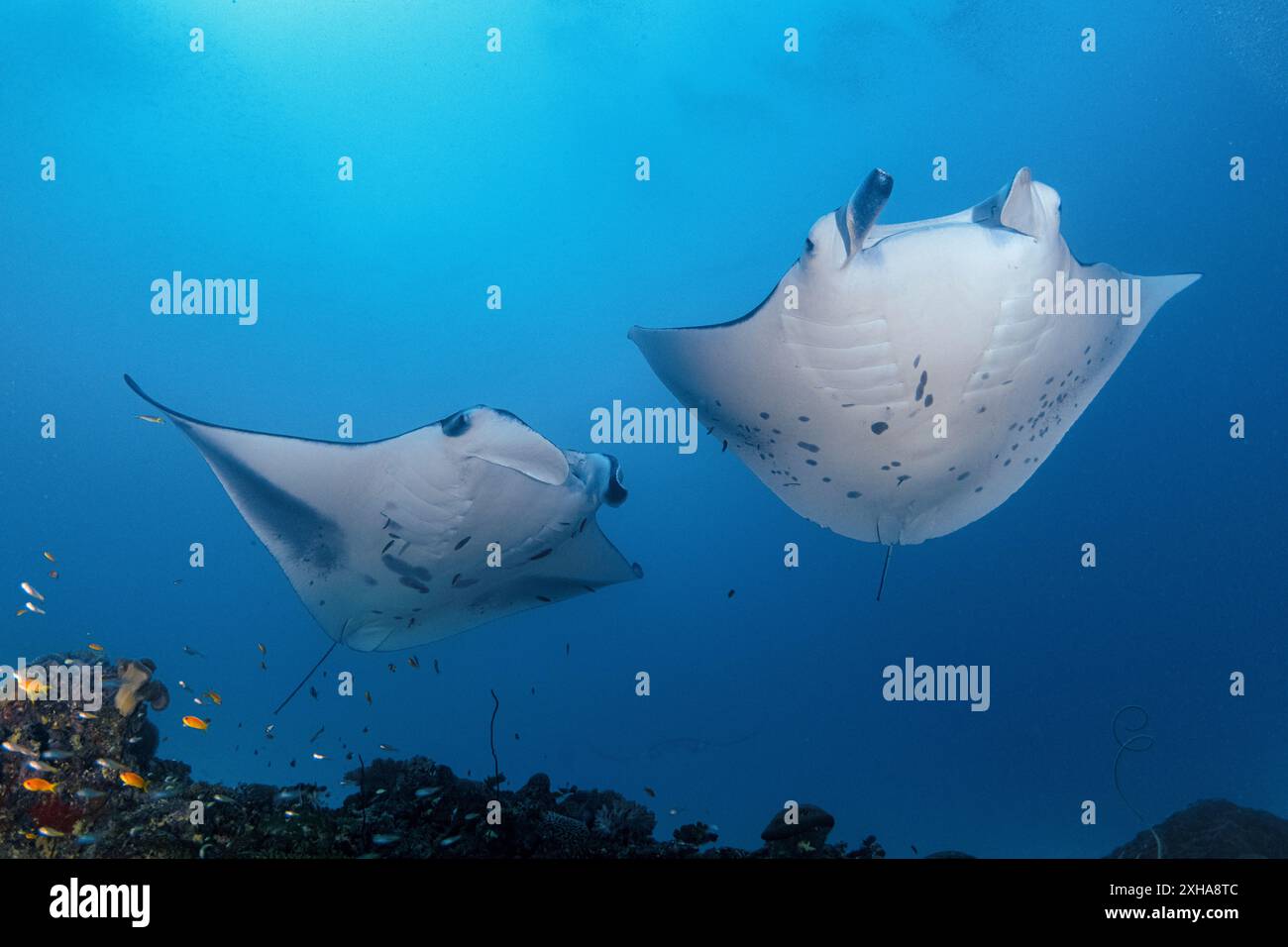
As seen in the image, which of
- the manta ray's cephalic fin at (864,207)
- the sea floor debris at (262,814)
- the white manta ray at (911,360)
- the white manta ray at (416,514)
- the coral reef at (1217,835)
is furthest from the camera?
the coral reef at (1217,835)

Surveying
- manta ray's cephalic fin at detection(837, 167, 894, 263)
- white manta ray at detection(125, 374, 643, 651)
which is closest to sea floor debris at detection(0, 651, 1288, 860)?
white manta ray at detection(125, 374, 643, 651)

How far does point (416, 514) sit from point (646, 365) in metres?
11.5

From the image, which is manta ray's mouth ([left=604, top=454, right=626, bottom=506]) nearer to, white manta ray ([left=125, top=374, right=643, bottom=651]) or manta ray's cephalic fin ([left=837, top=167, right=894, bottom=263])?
white manta ray ([left=125, top=374, right=643, bottom=651])

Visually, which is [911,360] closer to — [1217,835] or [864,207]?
[864,207]

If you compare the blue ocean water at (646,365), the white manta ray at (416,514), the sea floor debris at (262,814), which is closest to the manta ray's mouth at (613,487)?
the white manta ray at (416,514)

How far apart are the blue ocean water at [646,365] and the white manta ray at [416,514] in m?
9.19

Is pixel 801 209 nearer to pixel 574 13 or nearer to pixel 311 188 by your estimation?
pixel 574 13

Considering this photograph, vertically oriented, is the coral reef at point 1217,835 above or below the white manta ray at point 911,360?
below

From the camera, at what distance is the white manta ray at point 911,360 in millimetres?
2945

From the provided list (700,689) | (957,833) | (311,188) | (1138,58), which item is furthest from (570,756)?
(1138,58)

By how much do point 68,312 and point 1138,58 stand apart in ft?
67.3
